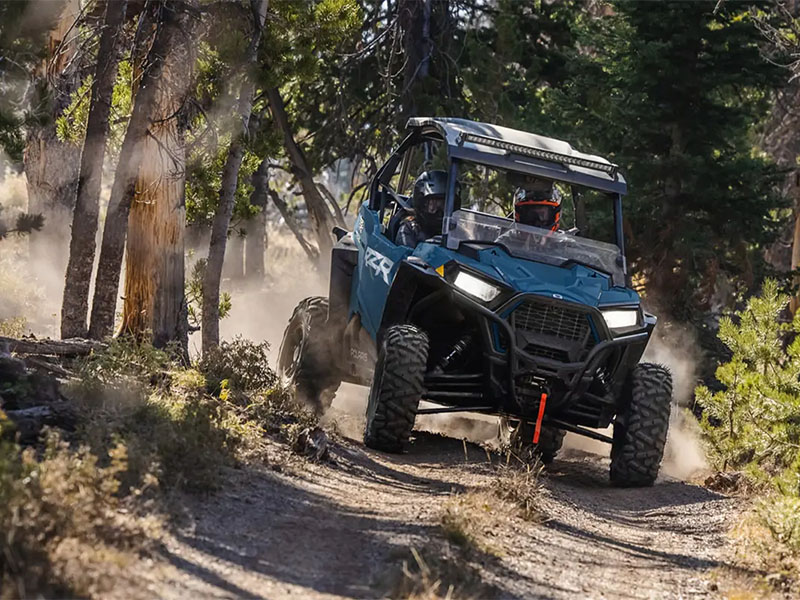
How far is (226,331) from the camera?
1920 centimetres

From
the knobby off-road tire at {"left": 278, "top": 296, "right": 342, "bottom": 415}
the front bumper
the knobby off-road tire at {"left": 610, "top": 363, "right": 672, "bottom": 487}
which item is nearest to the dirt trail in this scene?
the knobby off-road tire at {"left": 610, "top": 363, "right": 672, "bottom": 487}

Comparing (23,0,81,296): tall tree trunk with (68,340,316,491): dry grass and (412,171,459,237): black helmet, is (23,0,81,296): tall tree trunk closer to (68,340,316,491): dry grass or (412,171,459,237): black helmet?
(68,340,316,491): dry grass

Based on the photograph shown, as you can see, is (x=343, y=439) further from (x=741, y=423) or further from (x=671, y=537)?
(x=741, y=423)

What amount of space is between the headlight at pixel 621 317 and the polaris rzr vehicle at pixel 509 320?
0.04 feet

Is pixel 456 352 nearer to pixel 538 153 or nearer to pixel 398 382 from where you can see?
pixel 398 382

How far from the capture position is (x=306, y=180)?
1995 centimetres

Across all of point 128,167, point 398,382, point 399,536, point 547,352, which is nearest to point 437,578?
point 399,536

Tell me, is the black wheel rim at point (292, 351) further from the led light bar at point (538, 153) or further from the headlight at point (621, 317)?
the headlight at point (621, 317)

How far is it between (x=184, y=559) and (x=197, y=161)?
27.0 ft

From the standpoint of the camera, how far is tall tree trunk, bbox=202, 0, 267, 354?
482 inches

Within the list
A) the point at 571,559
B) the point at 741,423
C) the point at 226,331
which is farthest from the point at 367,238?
the point at 226,331

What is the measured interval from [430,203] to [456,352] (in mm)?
1514

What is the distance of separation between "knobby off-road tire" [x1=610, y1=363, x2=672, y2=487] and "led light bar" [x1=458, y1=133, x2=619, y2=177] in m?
1.84

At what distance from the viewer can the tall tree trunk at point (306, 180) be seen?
19.3 metres
